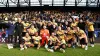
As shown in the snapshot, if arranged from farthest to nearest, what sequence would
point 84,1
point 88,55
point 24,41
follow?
point 84,1 < point 24,41 < point 88,55

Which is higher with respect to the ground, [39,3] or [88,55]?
[39,3]

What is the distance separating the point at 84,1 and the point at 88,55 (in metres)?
13.3

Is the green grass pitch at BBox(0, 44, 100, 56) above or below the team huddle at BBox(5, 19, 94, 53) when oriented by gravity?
below

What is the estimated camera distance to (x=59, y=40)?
17.1m

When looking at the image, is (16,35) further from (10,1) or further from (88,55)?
(10,1)

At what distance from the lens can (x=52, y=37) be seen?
17.3 m

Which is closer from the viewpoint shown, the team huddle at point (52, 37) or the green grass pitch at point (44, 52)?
the green grass pitch at point (44, 52)

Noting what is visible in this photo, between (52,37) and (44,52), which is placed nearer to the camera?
(44,52)

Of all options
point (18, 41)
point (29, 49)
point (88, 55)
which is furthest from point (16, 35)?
point (88, 55)

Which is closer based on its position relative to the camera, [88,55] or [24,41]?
[88,55]

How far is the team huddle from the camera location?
56.1 ft

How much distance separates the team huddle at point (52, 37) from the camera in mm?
17094

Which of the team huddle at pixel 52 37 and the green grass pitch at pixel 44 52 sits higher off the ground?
the team huddle at pixel 52 37

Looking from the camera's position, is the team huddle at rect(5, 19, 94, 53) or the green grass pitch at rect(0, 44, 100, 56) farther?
the team huddle at rect(5, 19, 94, 53)
